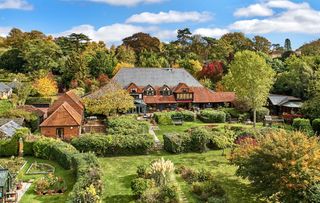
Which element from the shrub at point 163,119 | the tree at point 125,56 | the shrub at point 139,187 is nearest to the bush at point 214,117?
the shrub at point 163,119

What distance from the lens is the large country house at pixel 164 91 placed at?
60.2 m

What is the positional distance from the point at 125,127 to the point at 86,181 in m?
20.1

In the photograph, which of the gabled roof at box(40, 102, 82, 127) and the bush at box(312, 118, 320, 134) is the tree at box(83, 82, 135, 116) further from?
the bush at box(312, 118, 320, 134)

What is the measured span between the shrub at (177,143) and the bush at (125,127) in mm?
3870

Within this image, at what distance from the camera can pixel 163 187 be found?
21.6 metres

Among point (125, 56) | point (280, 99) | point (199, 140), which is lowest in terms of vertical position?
point (199, 140)

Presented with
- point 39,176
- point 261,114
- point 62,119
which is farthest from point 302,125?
point 39,176

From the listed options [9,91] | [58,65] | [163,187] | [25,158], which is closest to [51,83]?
[9,91]

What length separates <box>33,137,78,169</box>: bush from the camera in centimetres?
2962

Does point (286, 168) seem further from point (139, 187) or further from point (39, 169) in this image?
point (39, 169)

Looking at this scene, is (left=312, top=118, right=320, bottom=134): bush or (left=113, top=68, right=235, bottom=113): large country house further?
(left=113, top=68, right=235, bottom=113): large country house

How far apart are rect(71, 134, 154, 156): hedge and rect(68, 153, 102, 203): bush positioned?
19.6 ft

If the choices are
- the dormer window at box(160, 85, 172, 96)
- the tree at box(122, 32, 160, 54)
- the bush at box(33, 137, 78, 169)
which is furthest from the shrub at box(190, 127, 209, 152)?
the tree at box(122, 32, 160, 54)

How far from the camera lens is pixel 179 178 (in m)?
27.3
